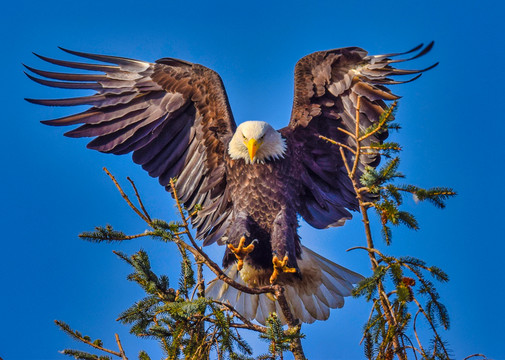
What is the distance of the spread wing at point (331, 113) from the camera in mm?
4516

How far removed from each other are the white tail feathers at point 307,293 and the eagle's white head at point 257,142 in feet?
2.85

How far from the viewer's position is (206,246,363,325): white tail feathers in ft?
15.4

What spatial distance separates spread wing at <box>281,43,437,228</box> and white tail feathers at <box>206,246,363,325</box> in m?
0.34

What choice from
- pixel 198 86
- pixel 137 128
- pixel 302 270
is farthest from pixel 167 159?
pixel 302 270

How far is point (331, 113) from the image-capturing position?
182 inches

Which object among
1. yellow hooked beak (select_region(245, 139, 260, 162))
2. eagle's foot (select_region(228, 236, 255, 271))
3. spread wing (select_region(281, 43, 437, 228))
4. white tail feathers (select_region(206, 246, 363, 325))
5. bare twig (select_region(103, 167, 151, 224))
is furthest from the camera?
white tail feathers (select_region(206, 246, 363, 325))

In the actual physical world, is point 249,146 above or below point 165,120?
below

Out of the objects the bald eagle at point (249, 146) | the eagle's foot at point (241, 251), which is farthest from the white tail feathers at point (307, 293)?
the eagle's foot at point (241, 251)

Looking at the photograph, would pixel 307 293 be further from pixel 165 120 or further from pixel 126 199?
pixel 126 199

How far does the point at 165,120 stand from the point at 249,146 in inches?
37.9

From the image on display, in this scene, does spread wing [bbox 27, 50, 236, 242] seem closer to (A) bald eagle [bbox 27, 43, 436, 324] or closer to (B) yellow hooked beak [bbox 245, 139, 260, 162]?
(A) bald eagle [bbox 27, 43, 436, 324]

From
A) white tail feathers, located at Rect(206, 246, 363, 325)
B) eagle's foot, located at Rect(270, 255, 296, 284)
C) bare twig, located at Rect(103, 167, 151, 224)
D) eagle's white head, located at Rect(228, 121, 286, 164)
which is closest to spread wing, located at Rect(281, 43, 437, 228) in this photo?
eagle's white head, located at Rect(228, 121, 286, 164)

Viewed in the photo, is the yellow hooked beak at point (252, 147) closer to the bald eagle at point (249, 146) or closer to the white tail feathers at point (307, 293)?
the bald eagle at point (249, 146)

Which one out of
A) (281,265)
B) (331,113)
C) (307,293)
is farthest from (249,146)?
(307,293)
